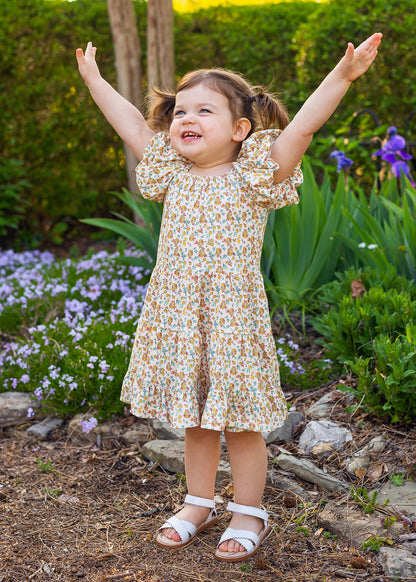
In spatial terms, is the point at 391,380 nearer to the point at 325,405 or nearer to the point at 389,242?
the point at 325,405

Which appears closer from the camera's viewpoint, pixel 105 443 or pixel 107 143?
pixel 105 443

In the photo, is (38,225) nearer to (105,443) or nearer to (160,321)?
(105,443)

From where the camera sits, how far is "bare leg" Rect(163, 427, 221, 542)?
6.67 ft

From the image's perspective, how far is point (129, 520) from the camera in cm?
224

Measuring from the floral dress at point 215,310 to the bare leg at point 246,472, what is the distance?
0.11 metres

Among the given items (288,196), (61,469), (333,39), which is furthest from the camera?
(333,39)

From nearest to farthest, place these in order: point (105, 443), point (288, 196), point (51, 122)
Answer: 1. point (288, 196)
2. point (105, 443)
3. point (51, 122)

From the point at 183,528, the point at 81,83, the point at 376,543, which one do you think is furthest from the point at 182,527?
the point at 81,83

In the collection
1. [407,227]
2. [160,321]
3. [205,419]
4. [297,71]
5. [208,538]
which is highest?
[297,71]

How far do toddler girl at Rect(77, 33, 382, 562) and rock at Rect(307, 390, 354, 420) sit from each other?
688mm

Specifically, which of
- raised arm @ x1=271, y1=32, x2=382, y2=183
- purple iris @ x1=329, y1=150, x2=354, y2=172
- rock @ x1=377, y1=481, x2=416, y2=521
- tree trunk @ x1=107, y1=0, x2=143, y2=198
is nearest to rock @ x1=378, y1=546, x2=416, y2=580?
rock @ x1=377, y1=481, x2=416, y2=521

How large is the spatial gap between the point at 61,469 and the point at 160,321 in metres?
1.03

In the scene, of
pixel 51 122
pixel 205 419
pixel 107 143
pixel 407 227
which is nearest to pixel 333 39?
pixel 107 143

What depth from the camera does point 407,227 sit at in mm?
3107
